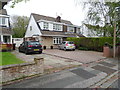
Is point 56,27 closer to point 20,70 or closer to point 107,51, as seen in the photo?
point 107,51

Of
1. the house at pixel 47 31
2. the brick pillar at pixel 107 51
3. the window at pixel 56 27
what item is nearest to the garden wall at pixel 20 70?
the brick pillar at pixel 107 51

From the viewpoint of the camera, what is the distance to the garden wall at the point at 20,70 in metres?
4.24

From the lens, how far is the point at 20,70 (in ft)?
15.2

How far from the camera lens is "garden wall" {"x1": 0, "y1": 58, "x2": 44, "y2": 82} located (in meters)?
4.24

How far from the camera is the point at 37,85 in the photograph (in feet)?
13.4

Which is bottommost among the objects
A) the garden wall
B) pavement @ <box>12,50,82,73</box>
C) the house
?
pavement @ <box>12,50,82,73</box>

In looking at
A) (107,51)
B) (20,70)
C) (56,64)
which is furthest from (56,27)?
(20,70)

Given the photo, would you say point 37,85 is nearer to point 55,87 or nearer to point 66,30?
point 55,87

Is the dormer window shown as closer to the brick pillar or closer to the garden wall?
the garden wall

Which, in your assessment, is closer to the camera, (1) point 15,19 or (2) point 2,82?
(2) point 2,82

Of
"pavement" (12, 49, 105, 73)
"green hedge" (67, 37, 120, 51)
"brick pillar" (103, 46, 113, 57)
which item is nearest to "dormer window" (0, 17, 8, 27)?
"pavement" (12, 49, 105, 73)

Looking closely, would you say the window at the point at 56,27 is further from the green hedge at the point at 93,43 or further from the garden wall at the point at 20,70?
the garden wall at the point at 20,70

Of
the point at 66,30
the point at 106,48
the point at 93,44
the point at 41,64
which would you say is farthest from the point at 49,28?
the point at 41,64

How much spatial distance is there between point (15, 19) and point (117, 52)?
33424 millimetres
